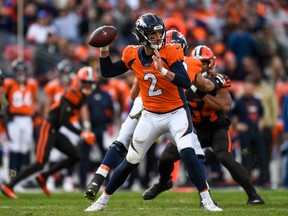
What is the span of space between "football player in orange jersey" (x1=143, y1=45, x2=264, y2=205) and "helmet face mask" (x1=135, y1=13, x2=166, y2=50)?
1.30 meters

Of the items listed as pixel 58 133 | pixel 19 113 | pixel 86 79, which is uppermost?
pixel 86 79

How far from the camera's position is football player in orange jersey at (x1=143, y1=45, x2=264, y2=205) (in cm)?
888

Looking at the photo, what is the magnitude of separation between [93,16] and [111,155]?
895cm

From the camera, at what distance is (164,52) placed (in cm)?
769

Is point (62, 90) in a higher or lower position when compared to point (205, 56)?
lower

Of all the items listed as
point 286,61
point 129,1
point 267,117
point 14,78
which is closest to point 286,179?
point 267,117

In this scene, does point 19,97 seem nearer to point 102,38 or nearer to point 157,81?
point 102,38

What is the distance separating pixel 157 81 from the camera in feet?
25.5

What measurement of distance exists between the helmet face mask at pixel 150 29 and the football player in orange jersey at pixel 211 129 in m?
1.30

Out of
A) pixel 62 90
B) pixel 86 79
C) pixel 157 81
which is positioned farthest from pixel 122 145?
pixel 62 90

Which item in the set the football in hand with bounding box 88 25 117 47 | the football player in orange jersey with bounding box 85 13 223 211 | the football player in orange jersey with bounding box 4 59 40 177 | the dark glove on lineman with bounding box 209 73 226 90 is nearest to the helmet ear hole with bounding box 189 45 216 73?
the dark glove on lineman with bounding box 209 73 226 90

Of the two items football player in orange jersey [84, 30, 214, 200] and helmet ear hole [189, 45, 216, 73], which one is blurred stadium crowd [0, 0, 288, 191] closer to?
helmet ear hole [189, 45, 216, 73]

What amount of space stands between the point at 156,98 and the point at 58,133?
4.02 m

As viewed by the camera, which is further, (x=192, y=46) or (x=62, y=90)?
(x=192, y=46)
